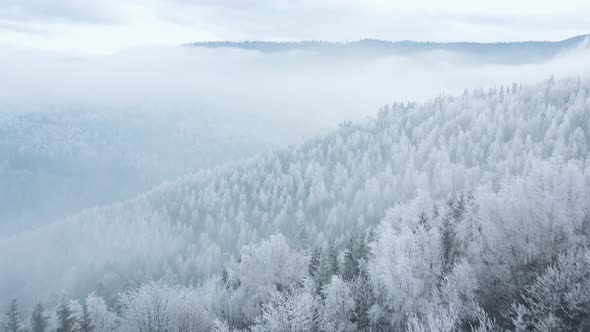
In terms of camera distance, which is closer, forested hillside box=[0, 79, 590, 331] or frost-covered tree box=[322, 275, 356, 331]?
forested hillside box=[0, 79, 590, 331]

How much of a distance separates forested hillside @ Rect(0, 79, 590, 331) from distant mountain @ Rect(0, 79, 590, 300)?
2.34 feet

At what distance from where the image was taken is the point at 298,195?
16200cm

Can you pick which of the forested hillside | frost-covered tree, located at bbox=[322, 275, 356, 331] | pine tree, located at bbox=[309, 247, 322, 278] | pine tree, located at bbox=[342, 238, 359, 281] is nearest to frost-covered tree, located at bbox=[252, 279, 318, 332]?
the forested hillside

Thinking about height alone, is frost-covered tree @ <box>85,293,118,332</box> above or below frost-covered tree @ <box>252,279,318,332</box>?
below

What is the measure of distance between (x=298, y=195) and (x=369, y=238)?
97802 mm

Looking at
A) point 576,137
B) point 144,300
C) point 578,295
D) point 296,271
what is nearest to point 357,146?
point 576,137

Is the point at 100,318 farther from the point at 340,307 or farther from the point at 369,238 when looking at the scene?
the point at 369,238

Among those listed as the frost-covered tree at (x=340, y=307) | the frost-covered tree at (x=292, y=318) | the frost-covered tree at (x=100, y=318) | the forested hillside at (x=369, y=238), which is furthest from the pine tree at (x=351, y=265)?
the frost-covered tree at (x=100, y=318)

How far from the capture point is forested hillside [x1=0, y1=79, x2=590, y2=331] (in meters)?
30.9

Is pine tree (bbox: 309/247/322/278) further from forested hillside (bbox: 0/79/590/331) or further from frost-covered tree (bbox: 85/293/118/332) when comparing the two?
frost-covered tree (bbox: 85/293/118/332)

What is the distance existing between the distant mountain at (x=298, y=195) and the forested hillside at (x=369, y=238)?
28.1 inches

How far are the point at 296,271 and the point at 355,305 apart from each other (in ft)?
53.9

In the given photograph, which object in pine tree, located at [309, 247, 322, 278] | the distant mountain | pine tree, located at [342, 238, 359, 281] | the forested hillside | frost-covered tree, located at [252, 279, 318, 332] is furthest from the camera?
the distant mountain

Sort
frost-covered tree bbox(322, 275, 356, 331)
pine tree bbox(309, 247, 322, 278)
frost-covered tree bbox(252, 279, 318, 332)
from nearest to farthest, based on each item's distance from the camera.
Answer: frost-covered tree bbox(252, 279, 318, 332) < frost-covered tree bbox(322, 275, 356, 331) < pine tree bbox(309, 247, 322, 278)
